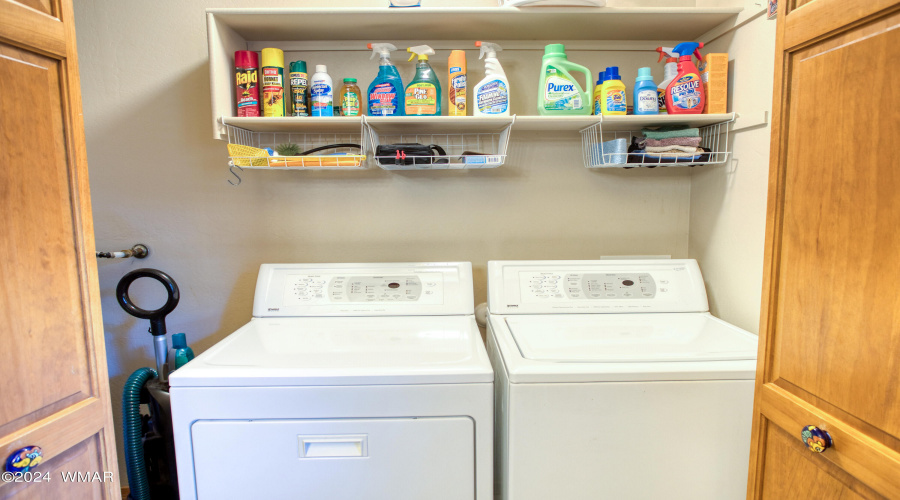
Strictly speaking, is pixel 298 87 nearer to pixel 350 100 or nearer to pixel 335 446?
pixel 350 100

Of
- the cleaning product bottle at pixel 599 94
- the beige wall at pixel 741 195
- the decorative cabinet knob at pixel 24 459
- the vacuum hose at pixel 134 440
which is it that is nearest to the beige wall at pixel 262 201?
the beige wall at pixel 741 195

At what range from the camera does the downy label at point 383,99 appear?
155 cm

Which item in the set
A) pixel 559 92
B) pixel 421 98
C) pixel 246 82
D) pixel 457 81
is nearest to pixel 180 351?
pixel 246 82

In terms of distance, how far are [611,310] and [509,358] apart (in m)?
0.60

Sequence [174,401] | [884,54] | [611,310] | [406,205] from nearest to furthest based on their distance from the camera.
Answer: [884,54] → [174,401] → [611,310] → [406,205]

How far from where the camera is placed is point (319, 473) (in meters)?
1.12

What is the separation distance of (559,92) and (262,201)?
1.23m

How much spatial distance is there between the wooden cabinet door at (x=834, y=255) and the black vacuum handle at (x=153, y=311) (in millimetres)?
1780

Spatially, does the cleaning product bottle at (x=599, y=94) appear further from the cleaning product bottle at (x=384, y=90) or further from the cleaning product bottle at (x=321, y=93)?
the cleaning product bottle at (x=321, y=93)

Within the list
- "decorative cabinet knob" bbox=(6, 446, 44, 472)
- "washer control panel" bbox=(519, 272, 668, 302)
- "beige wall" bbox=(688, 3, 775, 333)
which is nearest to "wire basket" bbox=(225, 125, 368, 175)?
"washer control panel" bbox=(519, 272, 668, 302)

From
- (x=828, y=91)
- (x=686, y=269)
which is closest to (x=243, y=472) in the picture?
(x=828, y=91)

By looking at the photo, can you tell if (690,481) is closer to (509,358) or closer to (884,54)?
(509,358)

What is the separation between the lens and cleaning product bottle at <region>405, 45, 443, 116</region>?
156 centimetres

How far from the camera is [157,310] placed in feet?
5.42
